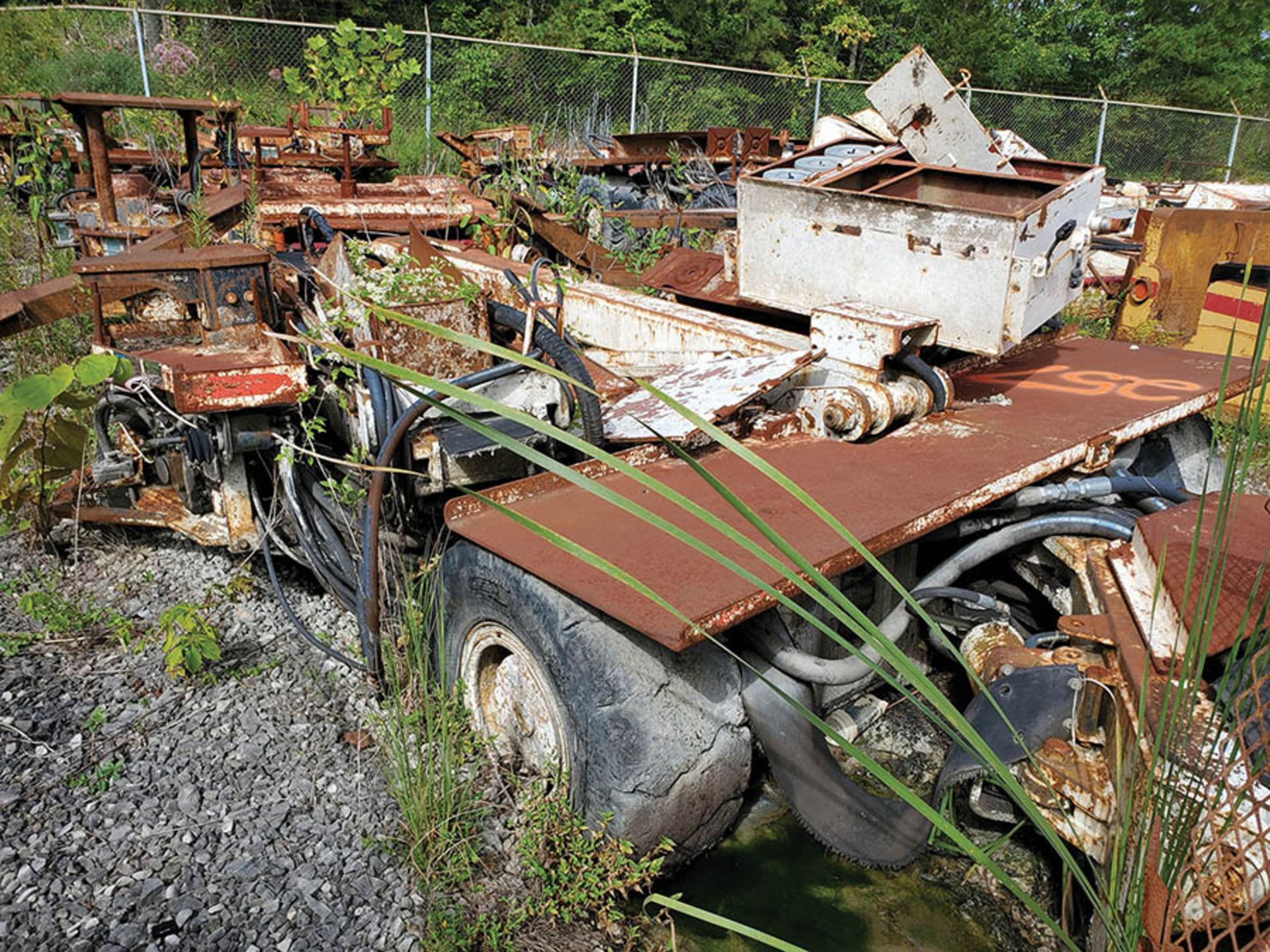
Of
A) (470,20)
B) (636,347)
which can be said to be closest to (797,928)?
(636,347)

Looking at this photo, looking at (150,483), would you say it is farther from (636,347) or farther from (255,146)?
(255,146)

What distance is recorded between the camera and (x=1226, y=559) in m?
1.85

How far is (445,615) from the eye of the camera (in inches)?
107

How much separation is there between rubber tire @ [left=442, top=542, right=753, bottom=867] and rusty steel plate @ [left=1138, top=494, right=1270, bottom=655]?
1.01 meters

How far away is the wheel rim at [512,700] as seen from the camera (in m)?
2.44

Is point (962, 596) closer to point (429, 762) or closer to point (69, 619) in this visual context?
point (429, 762)

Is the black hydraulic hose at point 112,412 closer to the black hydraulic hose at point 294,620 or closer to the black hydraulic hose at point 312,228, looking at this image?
the black hydraulic hose at point 294,620

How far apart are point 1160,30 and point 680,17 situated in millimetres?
11910

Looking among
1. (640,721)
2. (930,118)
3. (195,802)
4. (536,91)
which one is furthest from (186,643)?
(536,91)

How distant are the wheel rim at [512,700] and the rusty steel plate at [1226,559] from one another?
1432 mm

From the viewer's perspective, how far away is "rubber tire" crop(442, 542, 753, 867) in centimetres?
219

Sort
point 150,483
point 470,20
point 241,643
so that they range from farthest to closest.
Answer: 1. point 470,20
2. point 150,483
3. point 241,643

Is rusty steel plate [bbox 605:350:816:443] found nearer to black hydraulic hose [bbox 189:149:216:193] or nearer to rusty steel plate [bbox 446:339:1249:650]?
rusty steel plate [bbox 446:339:1249:650]

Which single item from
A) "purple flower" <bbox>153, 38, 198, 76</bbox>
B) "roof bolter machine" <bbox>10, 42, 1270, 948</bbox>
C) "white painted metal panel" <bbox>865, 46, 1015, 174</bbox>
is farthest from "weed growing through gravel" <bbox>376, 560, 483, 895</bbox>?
"purple flower" <bbox>153, 38, 198, 76</bbox>
